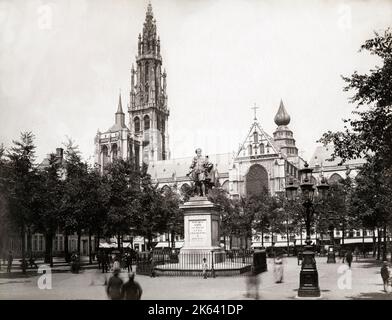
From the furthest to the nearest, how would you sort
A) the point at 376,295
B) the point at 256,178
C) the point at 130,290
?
the point at 256,178
the point at 376,295
the point at 130,290

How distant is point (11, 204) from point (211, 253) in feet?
37.3

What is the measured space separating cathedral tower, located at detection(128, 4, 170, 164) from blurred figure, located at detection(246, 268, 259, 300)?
11485 cm

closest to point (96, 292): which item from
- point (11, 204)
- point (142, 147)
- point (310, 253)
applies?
point (310, 253)

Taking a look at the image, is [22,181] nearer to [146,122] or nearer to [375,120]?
[375,120]

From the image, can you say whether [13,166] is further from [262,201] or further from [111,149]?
[111,149]

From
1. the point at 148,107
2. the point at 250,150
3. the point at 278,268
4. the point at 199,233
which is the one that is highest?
the point at 148,107

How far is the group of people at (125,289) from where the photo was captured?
11078 millimetres

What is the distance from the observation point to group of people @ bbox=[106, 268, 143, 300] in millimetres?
11078

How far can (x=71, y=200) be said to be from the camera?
3734 cm

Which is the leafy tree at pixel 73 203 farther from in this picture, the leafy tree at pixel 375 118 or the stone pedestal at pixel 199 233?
the leafy tree at pixel 375 118

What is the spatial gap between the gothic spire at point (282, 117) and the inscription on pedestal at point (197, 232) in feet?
330

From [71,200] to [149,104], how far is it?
344 feet

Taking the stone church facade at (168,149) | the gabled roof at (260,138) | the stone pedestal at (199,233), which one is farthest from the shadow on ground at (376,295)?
the gabled roof at (260,138)

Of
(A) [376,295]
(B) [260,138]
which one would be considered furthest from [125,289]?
(B) [260,138]
